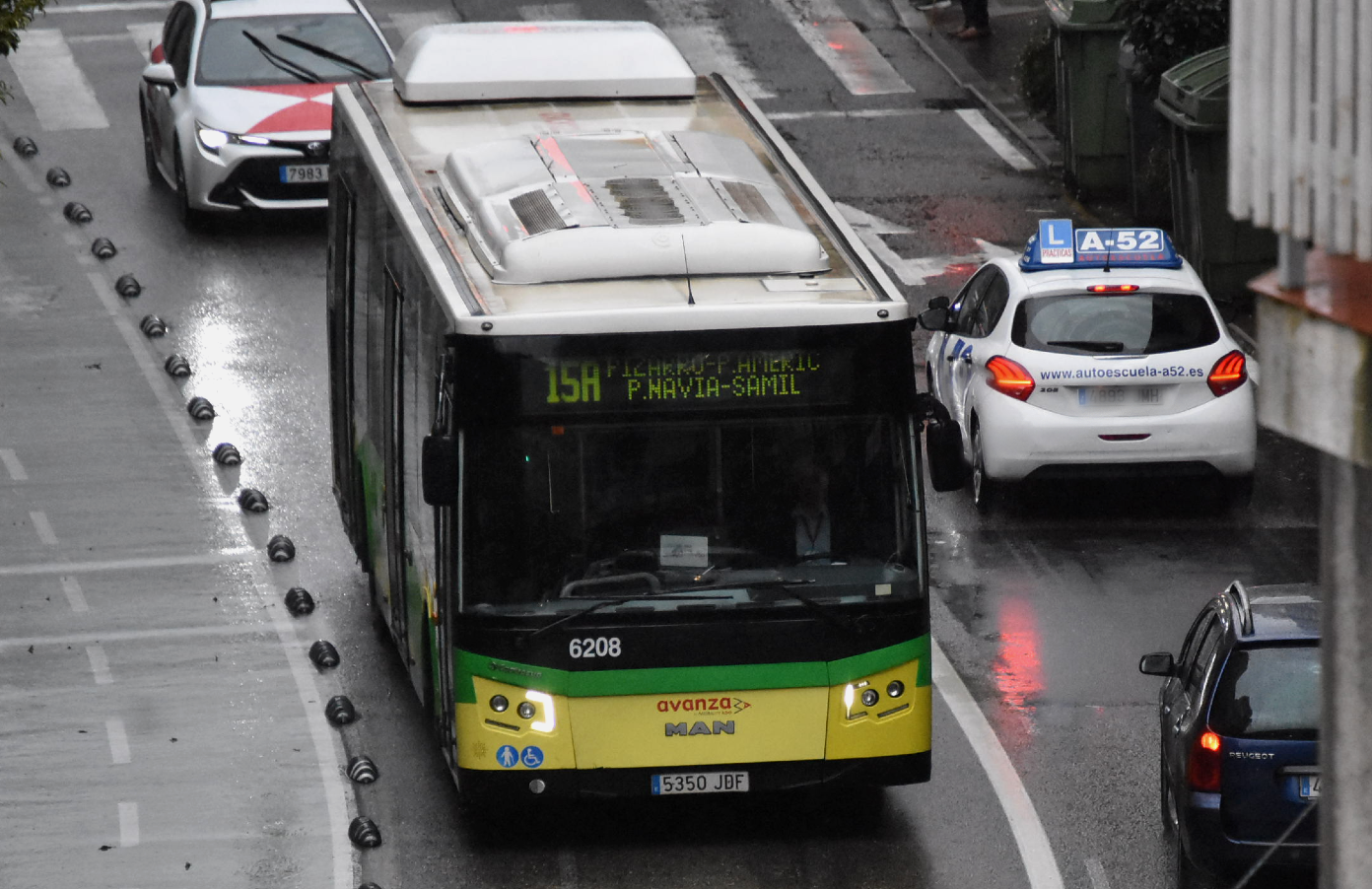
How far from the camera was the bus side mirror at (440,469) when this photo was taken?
424 inches

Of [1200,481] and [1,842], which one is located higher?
[1,842]

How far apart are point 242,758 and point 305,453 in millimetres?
5467

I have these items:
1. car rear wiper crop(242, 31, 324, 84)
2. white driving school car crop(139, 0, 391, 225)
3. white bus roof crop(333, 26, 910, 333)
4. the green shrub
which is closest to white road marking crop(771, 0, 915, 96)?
the green shrub

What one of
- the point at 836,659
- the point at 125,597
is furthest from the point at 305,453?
the point at 836,659

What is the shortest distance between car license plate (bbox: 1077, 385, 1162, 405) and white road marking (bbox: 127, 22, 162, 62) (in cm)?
1594

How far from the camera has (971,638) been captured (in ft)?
48.5

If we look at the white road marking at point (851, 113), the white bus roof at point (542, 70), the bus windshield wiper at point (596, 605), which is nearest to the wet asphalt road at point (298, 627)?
the bus windshield wiper at point (596, 605)

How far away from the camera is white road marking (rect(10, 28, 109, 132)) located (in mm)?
27203

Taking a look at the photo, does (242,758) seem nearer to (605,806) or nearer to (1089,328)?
(605,806)

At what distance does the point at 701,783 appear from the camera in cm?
1123

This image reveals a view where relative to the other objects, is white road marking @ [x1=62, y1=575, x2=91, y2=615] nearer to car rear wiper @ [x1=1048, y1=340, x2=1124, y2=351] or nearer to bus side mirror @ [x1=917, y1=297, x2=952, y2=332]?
bus side mirror @ [x1=917, y1=297, x2=952, y2=332]

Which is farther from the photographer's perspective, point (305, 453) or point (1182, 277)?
point (305, 453)

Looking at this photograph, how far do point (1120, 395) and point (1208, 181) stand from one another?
524 centimetres

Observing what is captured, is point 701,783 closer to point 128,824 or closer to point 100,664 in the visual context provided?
point 128,824
